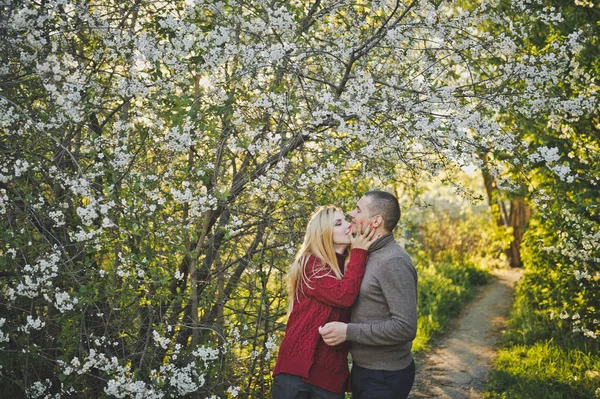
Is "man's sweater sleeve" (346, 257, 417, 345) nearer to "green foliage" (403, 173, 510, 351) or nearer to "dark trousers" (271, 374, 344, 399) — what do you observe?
"dark trousers" (271, 374, 344, 399)

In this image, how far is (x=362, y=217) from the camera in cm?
313

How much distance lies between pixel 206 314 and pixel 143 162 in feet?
4.02

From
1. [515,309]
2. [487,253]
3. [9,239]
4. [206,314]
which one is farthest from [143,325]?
[487,253]

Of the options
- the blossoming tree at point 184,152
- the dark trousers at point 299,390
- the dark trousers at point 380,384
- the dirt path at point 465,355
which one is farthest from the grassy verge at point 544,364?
the dark trousers at point 299,390

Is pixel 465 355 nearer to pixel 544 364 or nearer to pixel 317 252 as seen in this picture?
pixel 544 364

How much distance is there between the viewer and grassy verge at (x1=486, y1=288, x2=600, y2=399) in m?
5.25

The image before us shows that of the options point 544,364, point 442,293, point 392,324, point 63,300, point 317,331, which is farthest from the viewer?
point 442,293

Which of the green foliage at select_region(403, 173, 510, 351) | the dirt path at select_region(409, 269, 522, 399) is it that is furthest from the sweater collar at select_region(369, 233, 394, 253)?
the green foliage at select_region(403, 173, 510, 351)

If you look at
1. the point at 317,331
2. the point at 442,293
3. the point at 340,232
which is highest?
the point at 340,232

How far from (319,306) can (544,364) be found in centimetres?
398

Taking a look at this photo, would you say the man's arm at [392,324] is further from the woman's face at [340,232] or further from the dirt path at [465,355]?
the dirt path at [465,355]

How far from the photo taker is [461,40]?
14.9ft

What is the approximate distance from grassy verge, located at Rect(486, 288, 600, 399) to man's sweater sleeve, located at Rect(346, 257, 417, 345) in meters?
2.85

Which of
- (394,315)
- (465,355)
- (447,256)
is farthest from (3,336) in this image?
(447,256)
